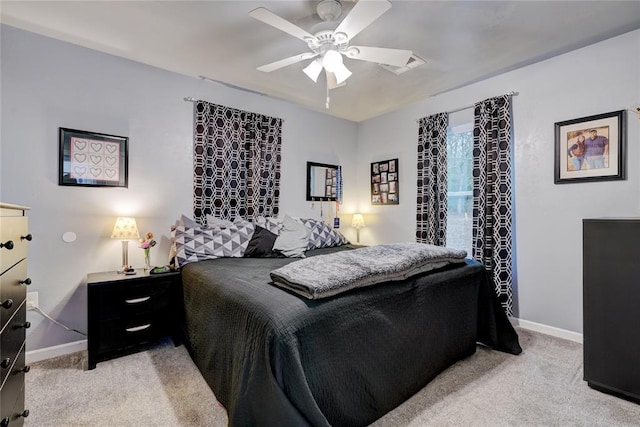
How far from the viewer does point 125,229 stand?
2.43 metres

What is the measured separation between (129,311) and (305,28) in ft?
8.23

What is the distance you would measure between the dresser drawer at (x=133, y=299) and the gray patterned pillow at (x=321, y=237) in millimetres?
1424

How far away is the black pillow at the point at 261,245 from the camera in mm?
2793

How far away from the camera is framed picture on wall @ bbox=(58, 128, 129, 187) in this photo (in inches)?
93.0

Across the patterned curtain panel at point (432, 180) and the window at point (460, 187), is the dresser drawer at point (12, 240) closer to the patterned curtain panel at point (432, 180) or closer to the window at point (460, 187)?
the patterned curtain panel at point (432, 180)

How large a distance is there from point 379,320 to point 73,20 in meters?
2.93

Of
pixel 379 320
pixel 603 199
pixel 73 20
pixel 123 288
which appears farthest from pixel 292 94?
pixel 603 199

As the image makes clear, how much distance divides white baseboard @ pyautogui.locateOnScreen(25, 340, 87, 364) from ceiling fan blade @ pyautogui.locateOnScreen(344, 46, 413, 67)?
3.12 meters

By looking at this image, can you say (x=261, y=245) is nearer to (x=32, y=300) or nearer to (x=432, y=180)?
(x=32, y=300)

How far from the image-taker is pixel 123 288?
222 cm

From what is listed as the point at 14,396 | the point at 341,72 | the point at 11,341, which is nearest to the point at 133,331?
the point at 14,396

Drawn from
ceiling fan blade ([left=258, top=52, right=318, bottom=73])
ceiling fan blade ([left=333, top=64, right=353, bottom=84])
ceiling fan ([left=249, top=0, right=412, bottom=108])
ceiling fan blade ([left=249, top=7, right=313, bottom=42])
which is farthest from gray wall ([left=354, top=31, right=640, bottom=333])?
ceiling fan blade ([left=249, top=7, right=313, bottom=42])

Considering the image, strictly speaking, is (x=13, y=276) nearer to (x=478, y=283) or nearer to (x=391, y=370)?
(x=391, y=370)

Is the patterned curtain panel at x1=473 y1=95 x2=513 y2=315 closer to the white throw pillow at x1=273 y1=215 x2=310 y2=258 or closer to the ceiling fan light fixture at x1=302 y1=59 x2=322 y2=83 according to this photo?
the white throw pillow at x1=273 y1=215 x2=310 y2=258
